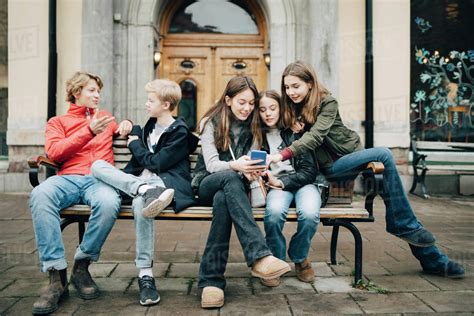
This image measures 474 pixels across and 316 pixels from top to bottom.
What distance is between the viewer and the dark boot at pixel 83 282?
10.7 ft

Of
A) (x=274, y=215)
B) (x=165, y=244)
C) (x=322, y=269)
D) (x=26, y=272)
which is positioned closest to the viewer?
(x=274, y=215)

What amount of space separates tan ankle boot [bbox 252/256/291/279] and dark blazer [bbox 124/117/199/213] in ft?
2.23

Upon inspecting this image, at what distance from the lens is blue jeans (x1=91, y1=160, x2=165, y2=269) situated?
128 inches

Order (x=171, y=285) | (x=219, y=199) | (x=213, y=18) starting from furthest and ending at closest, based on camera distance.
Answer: (x=213, y=18) < (x=171, y=285) < (x=219, y=199)

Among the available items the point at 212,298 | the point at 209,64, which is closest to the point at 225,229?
the point at 212,298

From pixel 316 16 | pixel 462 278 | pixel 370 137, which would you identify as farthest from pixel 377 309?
pixel 316 16

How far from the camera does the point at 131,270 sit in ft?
13.0

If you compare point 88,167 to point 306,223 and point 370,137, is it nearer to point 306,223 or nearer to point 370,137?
point 306,223

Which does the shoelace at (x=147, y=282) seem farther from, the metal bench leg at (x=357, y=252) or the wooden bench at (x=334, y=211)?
the metal bench leg at (x=357, y=252)

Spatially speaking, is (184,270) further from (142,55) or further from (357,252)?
(142,55)

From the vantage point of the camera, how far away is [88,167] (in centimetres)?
376

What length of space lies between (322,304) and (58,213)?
177 centimetres

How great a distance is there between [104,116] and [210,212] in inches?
39.3

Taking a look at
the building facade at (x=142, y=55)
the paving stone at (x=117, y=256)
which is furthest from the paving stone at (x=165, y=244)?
the building facade at (x=142, y=55)
